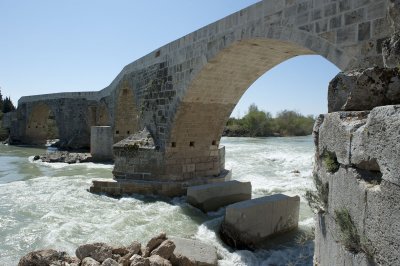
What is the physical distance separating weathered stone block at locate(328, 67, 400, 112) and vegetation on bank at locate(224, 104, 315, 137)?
116 ft

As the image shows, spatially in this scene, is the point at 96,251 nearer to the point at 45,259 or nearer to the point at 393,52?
the point at 45,259

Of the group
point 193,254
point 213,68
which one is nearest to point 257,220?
point 193,254

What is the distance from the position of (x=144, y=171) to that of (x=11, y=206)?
3.14 meters

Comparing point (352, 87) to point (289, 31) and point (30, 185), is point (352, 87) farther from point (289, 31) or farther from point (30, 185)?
point (30, 185)

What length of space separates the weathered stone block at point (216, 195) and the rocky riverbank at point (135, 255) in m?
2.53

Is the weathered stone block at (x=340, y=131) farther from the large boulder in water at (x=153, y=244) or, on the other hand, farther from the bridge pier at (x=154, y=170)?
the bridge pier at (x=154, y=170)

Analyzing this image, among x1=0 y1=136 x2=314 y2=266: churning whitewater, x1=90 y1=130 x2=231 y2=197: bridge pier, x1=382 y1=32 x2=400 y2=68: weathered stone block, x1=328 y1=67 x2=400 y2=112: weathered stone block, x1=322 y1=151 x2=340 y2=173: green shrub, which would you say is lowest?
x1=0 y1=136 x2=314 y2=266: churning whitewater

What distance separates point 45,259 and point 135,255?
1.01 metres

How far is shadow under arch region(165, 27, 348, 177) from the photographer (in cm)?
562

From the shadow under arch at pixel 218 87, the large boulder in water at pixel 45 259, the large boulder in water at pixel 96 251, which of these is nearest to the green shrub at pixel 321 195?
the shadow under arch at pixel 218 87

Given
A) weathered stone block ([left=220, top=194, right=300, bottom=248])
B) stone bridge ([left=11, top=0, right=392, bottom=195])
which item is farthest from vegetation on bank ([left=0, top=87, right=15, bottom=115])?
weathered stone block ([left=220, top=194, right=300, bottom=248])

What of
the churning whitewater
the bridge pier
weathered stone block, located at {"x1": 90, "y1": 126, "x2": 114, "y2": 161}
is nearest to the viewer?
the churning whitewater

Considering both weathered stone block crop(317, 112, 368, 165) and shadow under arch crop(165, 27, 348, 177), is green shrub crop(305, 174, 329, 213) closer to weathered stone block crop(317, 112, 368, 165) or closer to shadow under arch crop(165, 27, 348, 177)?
weathered stone block crop(317, 112, 368, 165)

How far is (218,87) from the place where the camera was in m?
8.25
